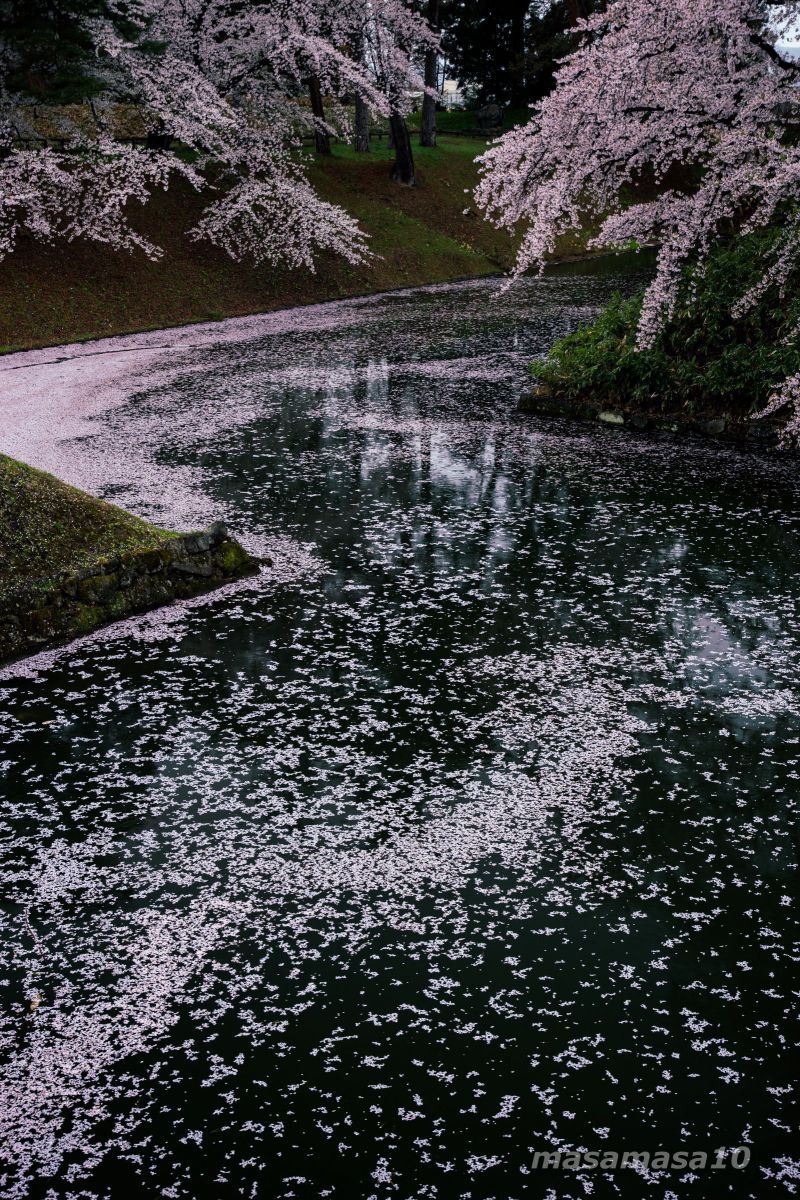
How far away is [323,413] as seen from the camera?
14.2 metres

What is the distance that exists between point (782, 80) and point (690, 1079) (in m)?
13.0

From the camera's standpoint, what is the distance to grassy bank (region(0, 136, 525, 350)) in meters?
21.7

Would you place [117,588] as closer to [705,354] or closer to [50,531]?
[50,531]

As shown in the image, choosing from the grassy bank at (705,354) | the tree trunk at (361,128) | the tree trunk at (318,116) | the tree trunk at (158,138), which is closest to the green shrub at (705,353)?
the grassy bank at (705,354)

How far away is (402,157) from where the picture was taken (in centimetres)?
3388

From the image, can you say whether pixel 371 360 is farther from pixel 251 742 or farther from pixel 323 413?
pixel 251 742

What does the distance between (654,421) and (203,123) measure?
17.6 m

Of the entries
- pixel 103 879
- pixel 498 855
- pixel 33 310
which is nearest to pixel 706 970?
pixel 498 855

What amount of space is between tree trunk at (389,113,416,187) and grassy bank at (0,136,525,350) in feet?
1.29

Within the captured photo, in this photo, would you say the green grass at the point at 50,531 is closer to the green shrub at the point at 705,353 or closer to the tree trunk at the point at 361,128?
the green shrub at the point at 705,353

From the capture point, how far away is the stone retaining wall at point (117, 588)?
7.05m

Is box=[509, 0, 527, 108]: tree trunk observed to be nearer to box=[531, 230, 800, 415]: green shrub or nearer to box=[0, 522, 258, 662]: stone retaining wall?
box=[531, 230, 800, 415]: green shrub

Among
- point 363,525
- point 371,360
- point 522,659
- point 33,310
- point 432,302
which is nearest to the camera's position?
point 522,659

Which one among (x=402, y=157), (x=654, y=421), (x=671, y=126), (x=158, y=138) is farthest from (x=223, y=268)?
(x=654, y=421)
